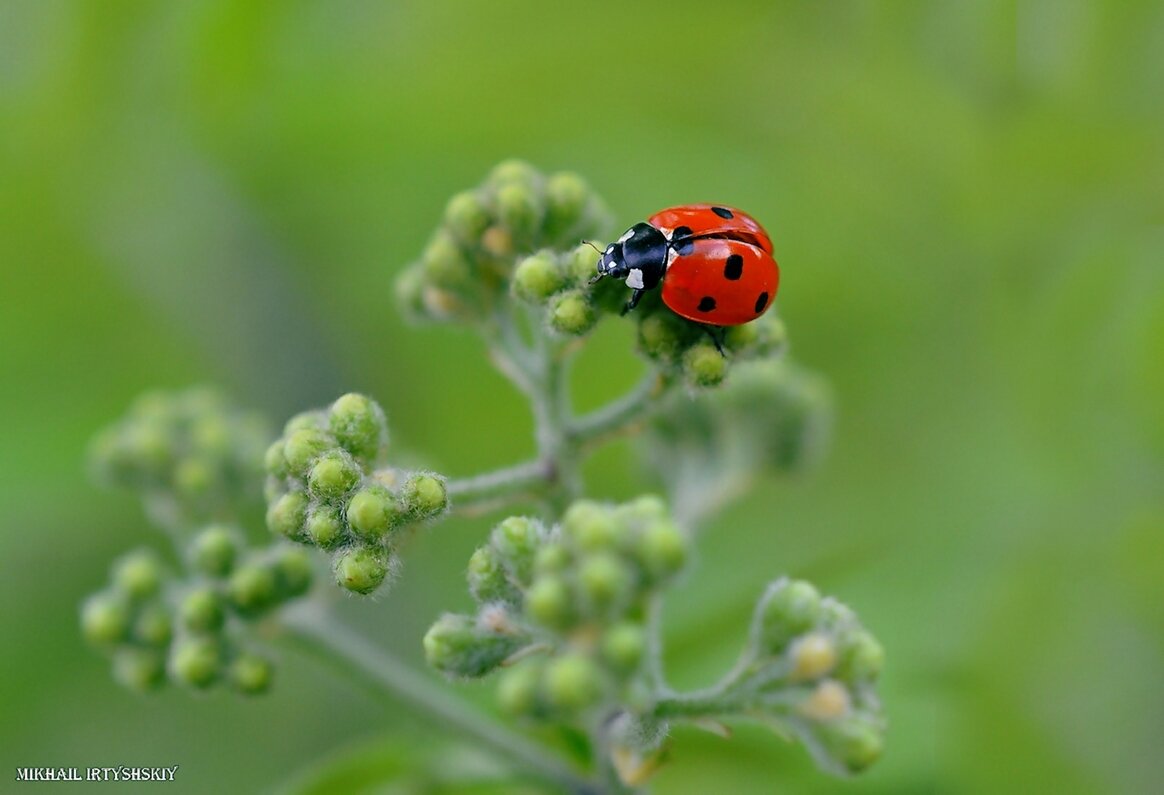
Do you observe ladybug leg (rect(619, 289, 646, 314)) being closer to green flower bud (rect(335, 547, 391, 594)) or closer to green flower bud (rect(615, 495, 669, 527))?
green flower bud (rect(615, 495, 669, 527))

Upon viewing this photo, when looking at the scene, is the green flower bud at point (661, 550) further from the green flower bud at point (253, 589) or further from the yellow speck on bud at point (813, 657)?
the green flower bud at point (253, 589)

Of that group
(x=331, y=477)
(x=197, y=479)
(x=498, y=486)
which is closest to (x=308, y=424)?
(x=331, y=477)

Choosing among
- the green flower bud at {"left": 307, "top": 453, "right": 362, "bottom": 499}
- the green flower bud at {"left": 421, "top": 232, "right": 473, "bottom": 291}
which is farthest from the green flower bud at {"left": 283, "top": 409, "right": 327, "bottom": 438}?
the green flower bud at {"left": 421, "top": 232, "right": 473, "bottom": 291}

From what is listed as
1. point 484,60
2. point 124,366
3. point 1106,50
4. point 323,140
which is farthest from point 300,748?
point 1106,50

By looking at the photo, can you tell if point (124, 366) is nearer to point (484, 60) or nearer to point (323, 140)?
point (323, 140)

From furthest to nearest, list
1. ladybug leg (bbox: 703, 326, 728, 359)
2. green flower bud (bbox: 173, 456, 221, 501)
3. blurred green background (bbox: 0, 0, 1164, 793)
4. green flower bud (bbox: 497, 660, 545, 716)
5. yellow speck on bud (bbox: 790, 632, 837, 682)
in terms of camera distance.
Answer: blurred green background (bbox: 0, 0, 1164, 793), green flower bud (bbox: 173, 456, 221, 501), ladybug leg (bbox: 703, 326, 728, 359), yellow speck on bud (bbox: 790, 632, 837, 682), green flower bud (bbox: 497, 660, 545, 716)

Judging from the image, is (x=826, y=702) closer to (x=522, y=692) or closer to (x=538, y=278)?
(x=522, y=692)
